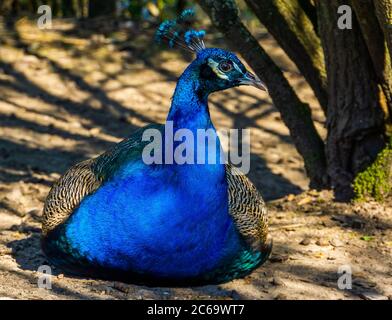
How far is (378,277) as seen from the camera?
3.37 m

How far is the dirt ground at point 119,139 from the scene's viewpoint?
3244 millimetres

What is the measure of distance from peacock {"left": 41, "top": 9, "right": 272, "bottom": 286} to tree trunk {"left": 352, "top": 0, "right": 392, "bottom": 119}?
2.39 ft

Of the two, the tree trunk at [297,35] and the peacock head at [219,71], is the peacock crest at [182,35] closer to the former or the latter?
the peacock head at [219,71]

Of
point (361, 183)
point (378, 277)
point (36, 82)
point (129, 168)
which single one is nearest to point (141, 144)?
point (129, 168)

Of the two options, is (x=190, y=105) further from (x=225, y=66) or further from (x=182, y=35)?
(x=182, y=35)

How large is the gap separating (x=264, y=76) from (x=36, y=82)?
2.34m

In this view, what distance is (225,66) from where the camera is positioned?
3.08m

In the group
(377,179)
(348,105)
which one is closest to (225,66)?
(348,105)

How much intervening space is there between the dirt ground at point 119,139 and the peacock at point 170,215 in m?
0.10

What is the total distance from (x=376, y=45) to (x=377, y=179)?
0.67 meters

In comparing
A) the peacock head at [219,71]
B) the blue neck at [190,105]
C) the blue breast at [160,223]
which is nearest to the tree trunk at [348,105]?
the peacock head at [219,71]

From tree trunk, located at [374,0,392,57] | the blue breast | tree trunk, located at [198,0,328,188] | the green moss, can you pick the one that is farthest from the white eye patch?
the green moss
